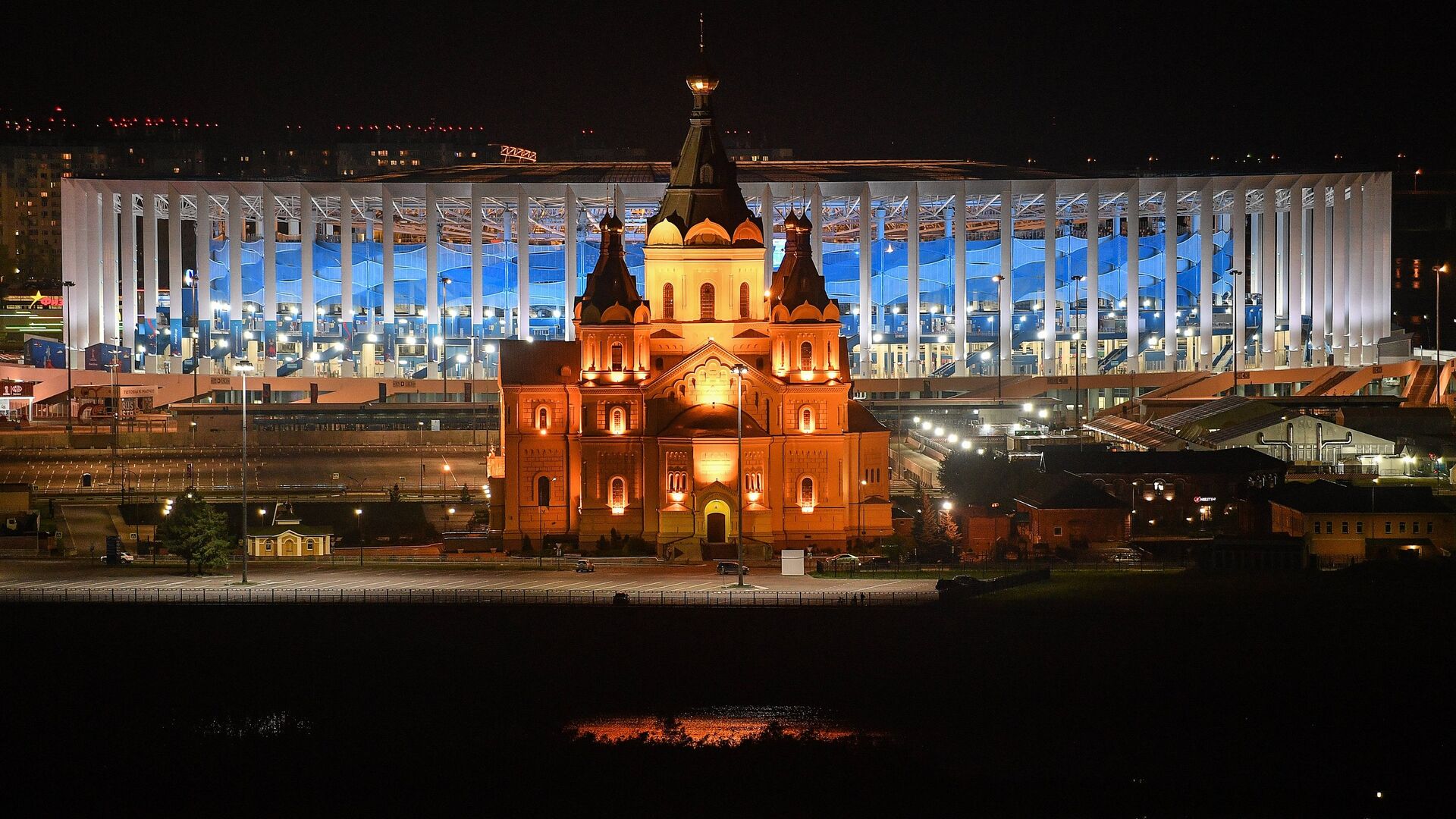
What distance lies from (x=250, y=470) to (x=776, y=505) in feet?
108

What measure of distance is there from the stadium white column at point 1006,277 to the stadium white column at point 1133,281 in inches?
308

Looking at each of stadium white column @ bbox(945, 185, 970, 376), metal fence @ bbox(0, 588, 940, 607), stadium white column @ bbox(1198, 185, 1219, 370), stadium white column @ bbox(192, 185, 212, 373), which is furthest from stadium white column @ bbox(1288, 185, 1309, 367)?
metal fence @ bbox(0, 588, 940, 607)

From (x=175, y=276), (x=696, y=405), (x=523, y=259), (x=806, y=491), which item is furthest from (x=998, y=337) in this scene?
(x=175, y=276)

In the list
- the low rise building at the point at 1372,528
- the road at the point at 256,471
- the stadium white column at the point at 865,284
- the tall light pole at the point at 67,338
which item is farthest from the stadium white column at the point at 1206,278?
the tall light pole at the point at 67,338

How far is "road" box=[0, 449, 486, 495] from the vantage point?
286ft

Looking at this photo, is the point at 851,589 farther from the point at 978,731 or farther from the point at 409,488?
the point at 409,488

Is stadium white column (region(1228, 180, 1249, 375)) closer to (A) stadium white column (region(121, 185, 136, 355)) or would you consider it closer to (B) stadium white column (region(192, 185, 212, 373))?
(B) stadium white column (region(192, 185, 212, 373))

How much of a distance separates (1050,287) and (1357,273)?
70.6 ft

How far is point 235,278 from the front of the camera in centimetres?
13400

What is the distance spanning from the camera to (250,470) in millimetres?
92062

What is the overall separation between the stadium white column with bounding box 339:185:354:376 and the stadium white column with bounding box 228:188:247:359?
6.92 m

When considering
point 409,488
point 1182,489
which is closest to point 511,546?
point 409,488

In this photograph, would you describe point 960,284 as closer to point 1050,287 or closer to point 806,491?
point 1050,287

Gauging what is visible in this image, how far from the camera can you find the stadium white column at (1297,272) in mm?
132125
